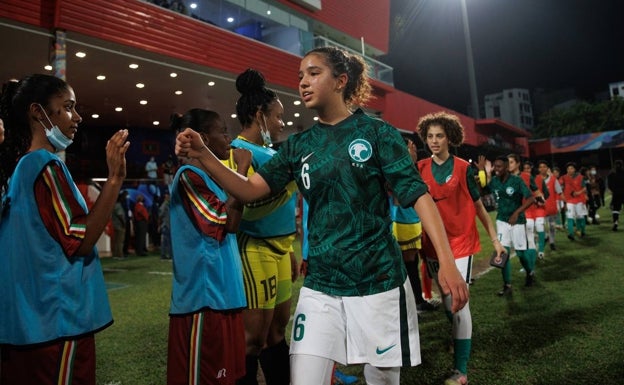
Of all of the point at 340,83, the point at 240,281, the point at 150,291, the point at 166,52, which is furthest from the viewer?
the point at 166,52

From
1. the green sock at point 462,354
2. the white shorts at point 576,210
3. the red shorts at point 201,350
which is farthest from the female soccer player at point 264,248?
the white shorts at point 576,210

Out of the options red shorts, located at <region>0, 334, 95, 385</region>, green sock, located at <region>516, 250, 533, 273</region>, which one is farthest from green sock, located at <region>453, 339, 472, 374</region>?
green sock, located at <region>516, 250, 533, 273</region>

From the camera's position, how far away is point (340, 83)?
85.7 inches

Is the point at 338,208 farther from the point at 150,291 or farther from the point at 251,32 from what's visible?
the point at 251,32

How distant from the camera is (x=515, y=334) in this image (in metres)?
4.52

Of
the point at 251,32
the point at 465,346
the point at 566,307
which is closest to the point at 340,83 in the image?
the point at 465,346

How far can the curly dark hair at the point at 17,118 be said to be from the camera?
1.99 meters

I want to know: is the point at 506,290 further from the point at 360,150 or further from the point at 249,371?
the point at 360,150

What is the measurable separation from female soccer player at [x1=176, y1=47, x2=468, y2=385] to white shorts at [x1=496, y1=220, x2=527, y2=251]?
5794 millimetres

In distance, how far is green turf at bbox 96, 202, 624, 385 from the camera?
11.8 feet

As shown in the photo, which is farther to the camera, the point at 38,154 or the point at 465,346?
the point at 465,346

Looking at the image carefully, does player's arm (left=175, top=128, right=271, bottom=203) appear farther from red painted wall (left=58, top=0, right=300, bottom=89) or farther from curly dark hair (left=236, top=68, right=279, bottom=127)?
red painted wall (left=58, top=0, right=300, bottom=89)

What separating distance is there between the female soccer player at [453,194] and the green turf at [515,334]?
595 mm

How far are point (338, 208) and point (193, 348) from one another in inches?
40.7
